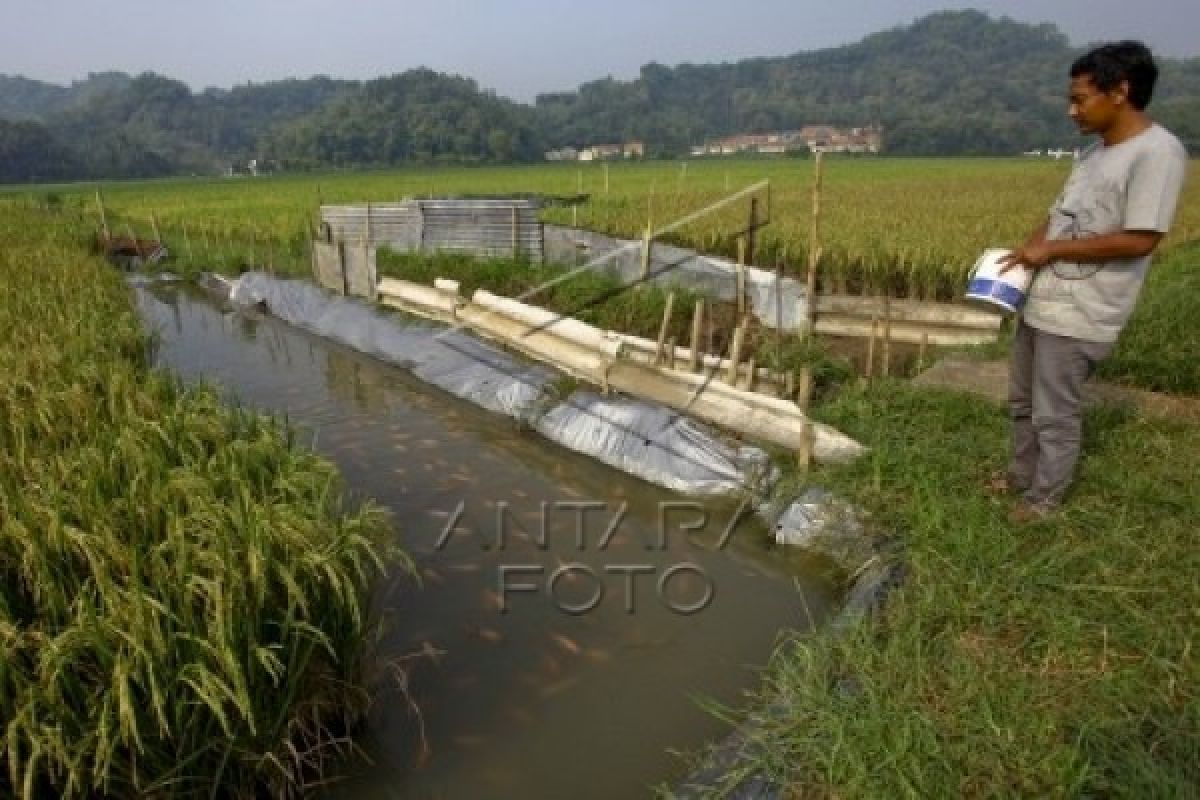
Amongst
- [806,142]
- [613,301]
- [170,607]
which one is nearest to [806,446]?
[170,607]

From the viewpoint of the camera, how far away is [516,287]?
400 inches

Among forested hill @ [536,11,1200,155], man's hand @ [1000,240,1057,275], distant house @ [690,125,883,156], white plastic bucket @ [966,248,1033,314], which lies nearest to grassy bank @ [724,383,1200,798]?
white plastic bucket @ [966,248,1033,314]

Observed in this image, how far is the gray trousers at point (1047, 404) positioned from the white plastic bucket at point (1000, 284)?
197 millimetres

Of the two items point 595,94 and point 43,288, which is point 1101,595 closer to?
point 43,288

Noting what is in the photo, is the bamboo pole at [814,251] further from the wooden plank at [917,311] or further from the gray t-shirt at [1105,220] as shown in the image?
the gray t-shirt at [1105,220]

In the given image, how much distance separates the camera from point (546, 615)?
382 centimetres

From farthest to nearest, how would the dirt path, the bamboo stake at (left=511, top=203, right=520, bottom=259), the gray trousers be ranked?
the bamboo stake at (left=511, top=203, right=520, bottom=259), the dirt path, the gray trousers

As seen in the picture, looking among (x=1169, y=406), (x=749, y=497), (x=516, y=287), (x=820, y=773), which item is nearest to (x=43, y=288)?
(x=516, y=287)

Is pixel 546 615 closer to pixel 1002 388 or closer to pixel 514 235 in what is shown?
pixel 1002 388

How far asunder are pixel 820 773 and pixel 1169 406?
13.1 feet

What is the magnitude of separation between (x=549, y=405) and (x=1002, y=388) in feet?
10.8

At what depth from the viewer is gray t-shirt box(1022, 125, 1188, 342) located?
278cm

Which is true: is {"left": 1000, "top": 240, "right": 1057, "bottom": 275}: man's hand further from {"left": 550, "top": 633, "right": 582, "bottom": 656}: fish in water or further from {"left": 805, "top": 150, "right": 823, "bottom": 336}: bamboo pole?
{"left": 805, "top": 150, "right": 823, "bottom": 336}: bamboo pole

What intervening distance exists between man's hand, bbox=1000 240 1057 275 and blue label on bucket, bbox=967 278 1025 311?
6 centimetres
